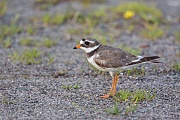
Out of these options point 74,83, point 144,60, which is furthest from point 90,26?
point 144,60

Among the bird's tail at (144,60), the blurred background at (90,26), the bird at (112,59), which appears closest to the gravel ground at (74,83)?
the blurred background at (90,26)

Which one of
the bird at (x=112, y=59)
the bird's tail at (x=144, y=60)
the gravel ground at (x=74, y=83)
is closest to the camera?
the gravel ground at (x=74, y=83)

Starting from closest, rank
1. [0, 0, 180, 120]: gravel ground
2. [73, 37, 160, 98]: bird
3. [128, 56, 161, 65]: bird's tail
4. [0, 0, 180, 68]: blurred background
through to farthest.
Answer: [0, 0, 180, 120]: gravel ground
[128, 56, 161, 65]: bird's tail
[73, 37, 160, 98]: bird
[0, 0, 180, 68]: blurred background

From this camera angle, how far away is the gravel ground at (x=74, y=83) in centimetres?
571

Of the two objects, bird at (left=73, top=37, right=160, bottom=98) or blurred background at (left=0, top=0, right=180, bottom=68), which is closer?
bird at (left=73, top=37, right=160, bottom=98)

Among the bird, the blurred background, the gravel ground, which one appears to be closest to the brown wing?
the bird

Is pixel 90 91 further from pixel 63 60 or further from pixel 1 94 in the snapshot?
pixel 63 60

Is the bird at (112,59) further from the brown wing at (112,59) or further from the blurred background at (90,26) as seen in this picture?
the blurred background at (90,26)

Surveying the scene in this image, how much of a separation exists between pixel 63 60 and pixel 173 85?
227cm

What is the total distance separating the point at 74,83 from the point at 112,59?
93 centimetres

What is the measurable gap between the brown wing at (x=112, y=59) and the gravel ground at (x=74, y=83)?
18.8 inches

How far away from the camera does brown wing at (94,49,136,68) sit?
6.33m

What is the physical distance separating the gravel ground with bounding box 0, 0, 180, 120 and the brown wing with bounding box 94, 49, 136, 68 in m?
0.48

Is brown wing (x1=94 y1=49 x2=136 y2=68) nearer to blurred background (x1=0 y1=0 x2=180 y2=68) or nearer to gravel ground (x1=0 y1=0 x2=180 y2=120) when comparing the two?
gravel ground (x1=0 y1=0 x2=180 y2=120)
